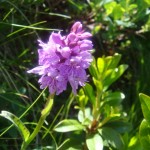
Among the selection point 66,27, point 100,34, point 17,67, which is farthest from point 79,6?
point 17,67

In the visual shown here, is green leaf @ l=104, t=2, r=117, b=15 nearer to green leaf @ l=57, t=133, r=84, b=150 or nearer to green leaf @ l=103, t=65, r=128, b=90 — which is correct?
green leaf @ l=103, t=65, r=128, b=90

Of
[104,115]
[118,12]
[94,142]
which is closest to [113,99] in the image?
[104,115]

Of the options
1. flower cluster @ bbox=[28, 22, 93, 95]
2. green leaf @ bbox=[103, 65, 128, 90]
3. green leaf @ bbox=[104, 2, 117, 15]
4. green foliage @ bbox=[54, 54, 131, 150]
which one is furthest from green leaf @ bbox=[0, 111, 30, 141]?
green leaf @ bbox=[104, 2, 117, 15]

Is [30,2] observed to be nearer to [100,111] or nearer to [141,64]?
[100,111]

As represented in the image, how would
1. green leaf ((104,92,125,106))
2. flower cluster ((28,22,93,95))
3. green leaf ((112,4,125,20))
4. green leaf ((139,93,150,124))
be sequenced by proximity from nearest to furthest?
flower cluster ((28,22,93,95)), green leaf ((139,93,150,124)), green leaf ((104,92,125,106)), green leaf ((112,4,125,20))

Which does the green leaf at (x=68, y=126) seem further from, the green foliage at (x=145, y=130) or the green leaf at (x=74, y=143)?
the green foliage at (x=145, y=130)

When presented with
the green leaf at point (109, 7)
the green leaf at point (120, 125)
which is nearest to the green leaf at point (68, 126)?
the green leaf at point (120, 125)
